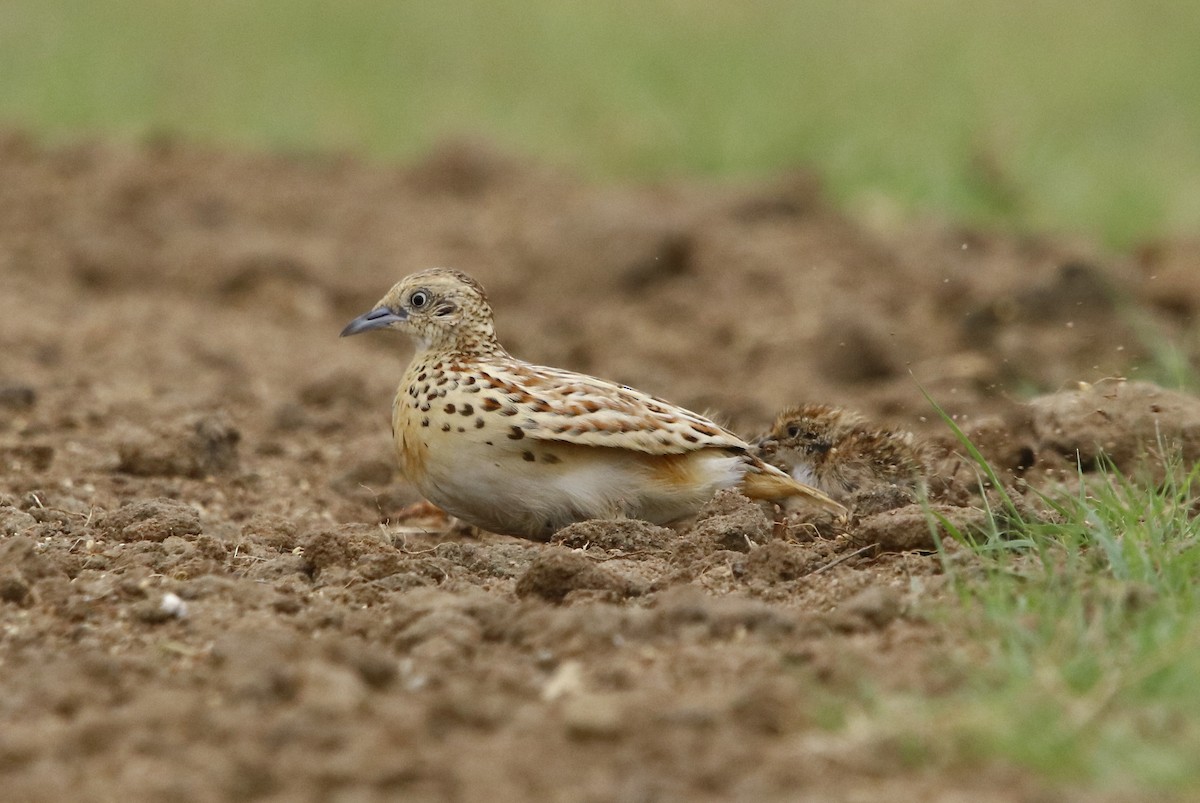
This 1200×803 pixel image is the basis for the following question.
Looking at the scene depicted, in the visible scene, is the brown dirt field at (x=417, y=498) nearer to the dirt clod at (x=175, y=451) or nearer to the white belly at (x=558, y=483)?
the dirt clod at (x=175, y=451)

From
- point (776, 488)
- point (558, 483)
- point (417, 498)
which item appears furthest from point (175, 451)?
point (776, 488)

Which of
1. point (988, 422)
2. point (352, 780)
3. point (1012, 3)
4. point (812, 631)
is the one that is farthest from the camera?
point (1012, 3)

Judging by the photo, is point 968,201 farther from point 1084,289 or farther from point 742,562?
point 742,562

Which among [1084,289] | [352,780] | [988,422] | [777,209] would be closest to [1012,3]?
[777,209]

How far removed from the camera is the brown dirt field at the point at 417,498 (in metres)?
3.76

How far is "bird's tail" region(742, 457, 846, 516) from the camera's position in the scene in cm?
604

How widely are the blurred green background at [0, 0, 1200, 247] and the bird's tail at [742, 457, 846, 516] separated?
7.95 m

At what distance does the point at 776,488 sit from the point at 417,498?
5.15ft

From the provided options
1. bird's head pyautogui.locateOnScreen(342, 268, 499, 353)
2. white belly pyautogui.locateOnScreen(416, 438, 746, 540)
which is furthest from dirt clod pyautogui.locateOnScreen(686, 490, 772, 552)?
bird's head pyautogui.locateOnScreen(342, 268, 499, 353)

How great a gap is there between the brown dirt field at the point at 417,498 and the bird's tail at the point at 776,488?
0.20 meters

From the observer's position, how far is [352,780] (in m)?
3.55

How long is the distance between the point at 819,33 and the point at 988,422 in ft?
49.4

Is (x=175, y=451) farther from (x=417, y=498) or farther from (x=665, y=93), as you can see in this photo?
(x=665, y=93)

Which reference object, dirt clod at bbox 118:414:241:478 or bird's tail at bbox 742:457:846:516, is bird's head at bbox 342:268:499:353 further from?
bird's tail at bbox 742:457:846:516
